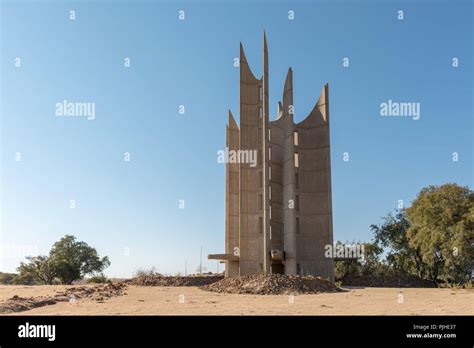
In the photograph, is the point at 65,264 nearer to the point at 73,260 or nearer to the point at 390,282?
the point at 73,260

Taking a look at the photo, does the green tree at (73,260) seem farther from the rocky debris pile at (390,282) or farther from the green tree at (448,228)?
the green tree at (448,228)

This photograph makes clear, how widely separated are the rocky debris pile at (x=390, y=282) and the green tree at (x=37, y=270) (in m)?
28.8

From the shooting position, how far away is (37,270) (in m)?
47.0

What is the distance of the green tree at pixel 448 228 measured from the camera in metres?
32.4

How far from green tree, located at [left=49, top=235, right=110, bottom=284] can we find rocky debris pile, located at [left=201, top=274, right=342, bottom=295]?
2684cm

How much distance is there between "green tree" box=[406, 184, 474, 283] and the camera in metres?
32.4

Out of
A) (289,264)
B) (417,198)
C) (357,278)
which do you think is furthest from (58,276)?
(417,198)

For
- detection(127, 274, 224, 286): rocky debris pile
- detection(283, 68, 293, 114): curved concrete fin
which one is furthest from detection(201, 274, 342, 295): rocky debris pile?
detection(283, 68, 293, 114): curved concrete fin

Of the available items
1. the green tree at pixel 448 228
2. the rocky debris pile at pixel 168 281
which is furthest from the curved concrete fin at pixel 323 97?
the rocky debris pile at pixel 168 281

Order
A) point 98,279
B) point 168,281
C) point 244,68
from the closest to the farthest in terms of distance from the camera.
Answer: point 168,281 → point 244,68 → point 98,279

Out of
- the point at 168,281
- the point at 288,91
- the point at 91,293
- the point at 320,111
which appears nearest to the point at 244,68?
the point at 288,91

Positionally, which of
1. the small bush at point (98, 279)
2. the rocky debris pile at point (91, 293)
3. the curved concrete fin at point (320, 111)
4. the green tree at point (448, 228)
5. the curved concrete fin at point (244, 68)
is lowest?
the small bush at point (98, 279)

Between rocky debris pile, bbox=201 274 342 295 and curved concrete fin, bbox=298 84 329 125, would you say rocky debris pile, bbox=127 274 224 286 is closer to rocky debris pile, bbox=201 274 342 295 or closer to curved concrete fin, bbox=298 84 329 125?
rocky debris pile, bbox=201 274 342 295

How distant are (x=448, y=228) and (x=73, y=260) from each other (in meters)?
35.9
